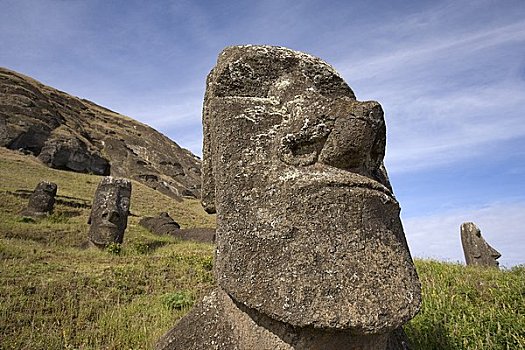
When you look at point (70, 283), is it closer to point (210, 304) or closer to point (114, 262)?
point (114, 262)

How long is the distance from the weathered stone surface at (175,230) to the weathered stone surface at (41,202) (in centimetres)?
463

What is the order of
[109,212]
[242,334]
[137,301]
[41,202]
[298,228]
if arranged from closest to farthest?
[298,228] → [242,334] → [137,301] → [109,212] → [41,202]

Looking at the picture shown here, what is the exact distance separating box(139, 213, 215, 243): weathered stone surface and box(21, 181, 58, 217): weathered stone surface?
15.2 feet

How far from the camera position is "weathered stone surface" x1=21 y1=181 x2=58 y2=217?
17.2 metres

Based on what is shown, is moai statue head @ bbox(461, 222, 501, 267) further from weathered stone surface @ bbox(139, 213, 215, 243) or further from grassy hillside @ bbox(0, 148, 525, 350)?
weathered stone surface @ bbox(139, 213, 215, 243)

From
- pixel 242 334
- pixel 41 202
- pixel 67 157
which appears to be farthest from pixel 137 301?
pixel 67 157

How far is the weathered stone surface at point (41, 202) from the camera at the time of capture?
17.2m

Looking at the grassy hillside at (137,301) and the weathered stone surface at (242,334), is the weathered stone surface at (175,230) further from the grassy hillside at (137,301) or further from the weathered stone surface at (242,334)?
the weathered stone surface at (242,334)

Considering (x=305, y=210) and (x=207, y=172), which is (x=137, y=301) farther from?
(x=305, y=210)

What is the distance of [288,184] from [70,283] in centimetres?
633

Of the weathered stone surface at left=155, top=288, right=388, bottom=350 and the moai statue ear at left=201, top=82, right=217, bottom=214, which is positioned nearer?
the weathered stone surface at left=155, top=288, right=388, bottom=350

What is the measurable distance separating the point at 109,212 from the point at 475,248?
11.7 m

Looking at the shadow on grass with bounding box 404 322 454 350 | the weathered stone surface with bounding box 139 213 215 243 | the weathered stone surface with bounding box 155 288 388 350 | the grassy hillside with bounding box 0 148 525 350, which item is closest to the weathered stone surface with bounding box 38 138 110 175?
the weathered stone surface with bounding box 139 213 215 243

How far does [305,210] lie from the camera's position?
205 cm
